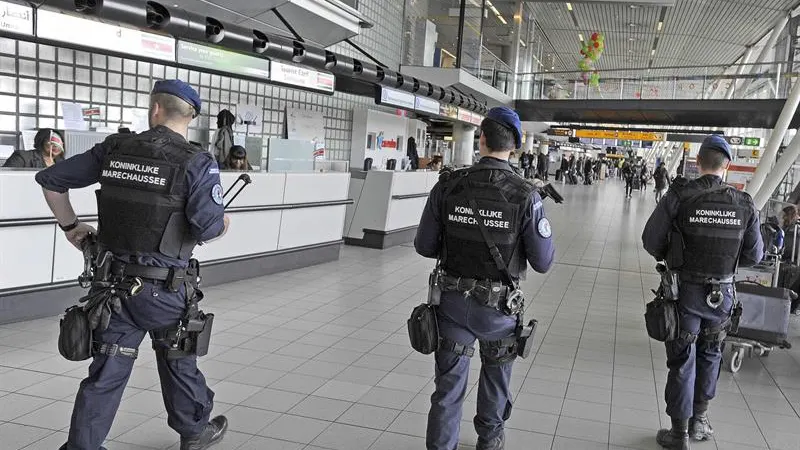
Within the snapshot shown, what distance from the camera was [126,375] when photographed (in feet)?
10.1

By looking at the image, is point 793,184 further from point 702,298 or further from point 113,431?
point 113,431

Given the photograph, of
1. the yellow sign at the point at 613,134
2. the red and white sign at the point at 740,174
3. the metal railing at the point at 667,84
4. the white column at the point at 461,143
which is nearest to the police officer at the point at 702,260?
the red and white sign at the point at 740,174

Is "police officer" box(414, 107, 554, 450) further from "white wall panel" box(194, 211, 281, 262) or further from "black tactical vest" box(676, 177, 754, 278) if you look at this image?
"white wall panel" box(194, 211, 281, 262)

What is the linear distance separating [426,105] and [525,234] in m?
10.2

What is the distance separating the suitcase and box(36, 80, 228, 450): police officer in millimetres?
4203

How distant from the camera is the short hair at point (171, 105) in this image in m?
3.09

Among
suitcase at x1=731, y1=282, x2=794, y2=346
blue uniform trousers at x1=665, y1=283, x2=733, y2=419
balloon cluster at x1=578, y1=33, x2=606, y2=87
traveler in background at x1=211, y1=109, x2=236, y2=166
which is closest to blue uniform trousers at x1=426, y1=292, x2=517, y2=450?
blue uniform trousers at x1=665, y1=283, x2=733, y2=419

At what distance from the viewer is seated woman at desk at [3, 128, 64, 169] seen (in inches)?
263

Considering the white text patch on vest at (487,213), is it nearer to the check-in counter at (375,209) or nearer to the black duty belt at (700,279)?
the black duty belt at (700,279)

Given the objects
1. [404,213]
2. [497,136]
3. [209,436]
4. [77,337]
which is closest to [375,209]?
[404,213]

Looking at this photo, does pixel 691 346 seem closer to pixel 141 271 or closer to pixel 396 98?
pixel 141 271

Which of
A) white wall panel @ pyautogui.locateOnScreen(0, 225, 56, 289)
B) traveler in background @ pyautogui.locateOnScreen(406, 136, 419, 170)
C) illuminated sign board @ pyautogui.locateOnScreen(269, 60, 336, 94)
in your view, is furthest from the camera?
traveler in background @ pyautogui.locateOnScreen(406, 136, 419, 170)

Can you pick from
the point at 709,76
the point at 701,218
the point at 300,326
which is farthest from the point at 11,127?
the point at 709,76

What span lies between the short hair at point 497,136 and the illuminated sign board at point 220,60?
4.79m
